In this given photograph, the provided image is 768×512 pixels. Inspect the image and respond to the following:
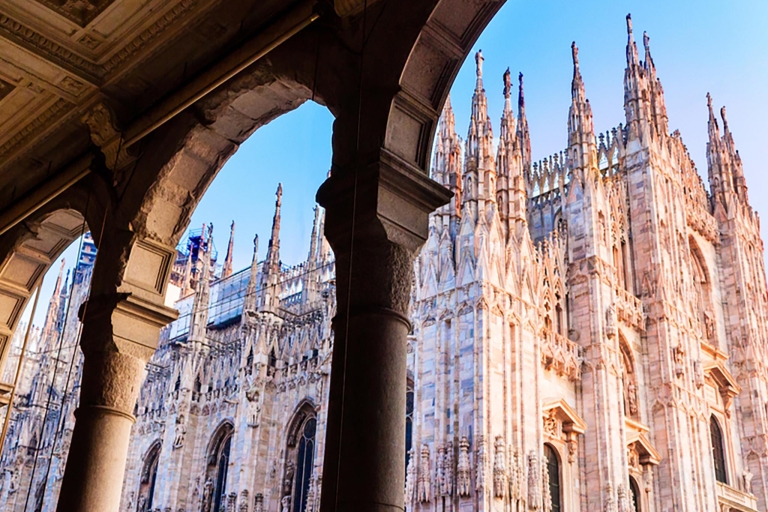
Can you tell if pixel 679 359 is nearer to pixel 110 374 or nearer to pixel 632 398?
pixel 632 398

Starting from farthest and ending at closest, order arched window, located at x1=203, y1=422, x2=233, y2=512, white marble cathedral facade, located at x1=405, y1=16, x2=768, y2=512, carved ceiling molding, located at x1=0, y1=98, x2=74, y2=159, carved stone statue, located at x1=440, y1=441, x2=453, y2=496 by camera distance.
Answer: arched window, located at x1=203, y1=422, x2=233, y2=512 → white marble cathedral facade, located at x1=405, y1=16, x2=768, y2=512 → carved stone statue, located at x1=440, y1=441, x2=453, y2=496 → carved ceiling molding, located at x1=0, y1=98, x2=74, y2=159

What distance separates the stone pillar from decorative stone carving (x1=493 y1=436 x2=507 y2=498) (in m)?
10.5

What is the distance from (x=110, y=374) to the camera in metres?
7.02

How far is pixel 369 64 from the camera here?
17.5 ft

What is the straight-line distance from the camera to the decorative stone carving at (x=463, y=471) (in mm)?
16391

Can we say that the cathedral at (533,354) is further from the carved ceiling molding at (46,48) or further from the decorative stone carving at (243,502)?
the carved ceiling molding at (46,48)

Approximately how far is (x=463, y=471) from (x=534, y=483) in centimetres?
159

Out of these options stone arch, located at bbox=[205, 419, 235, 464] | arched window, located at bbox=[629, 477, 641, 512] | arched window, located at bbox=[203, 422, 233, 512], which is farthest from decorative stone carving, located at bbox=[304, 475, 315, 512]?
arched window, located at bbox=[629, 477, 641, 512]

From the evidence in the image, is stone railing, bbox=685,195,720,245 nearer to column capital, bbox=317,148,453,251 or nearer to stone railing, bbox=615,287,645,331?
stone railing, bbox=615,287,645,331

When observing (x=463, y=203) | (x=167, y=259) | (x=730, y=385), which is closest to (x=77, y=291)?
(x=463, y=203)

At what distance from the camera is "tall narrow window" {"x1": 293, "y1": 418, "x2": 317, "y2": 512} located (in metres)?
23.9

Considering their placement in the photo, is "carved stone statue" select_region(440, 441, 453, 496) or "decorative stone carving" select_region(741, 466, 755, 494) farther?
"decorative stone carving" select_region(741, 466, 755, 494)

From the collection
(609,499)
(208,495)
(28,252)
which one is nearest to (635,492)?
(609,499)

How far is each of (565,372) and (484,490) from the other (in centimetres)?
497
